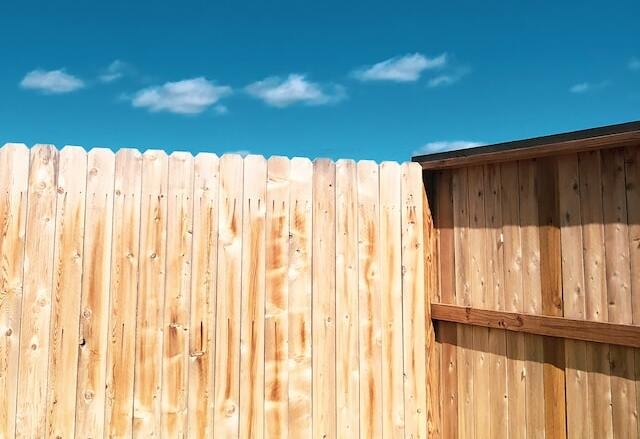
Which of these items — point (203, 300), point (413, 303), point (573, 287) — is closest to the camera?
point (573, 287)

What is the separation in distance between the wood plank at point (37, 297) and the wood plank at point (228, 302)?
2.73 ft

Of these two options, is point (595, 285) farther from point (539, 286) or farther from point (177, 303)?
point (177, 303)

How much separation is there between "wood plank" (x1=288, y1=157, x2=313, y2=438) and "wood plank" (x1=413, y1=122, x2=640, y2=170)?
863 mm

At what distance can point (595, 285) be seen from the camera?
2826mm

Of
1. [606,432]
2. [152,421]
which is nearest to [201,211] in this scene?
[152,421]

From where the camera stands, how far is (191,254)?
3133mm

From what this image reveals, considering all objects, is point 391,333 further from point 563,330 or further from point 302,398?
point 563,330

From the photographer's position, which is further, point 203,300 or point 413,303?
point 413,303

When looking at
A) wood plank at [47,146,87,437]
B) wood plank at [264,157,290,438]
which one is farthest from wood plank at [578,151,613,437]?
wood plank at [47,146,87,437]

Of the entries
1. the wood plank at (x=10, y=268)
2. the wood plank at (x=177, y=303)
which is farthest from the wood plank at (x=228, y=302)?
the wood plank at (x=10, y=268)

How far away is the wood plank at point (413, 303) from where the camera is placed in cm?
Answer: 360

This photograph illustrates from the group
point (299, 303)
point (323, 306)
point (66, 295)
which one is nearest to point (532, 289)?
point (323, 306)

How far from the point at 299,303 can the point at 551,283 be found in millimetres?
1343

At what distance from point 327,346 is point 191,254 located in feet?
3.07
